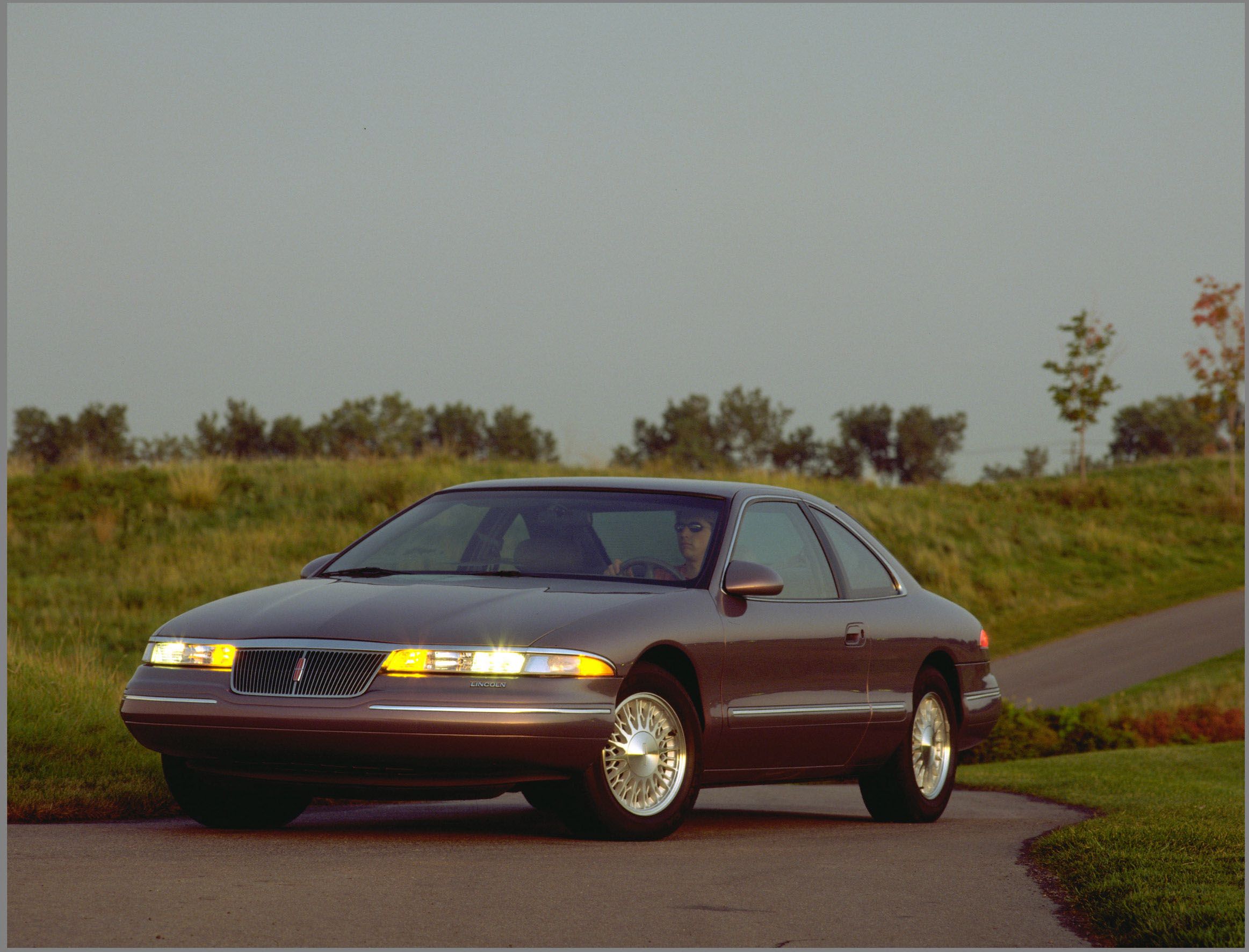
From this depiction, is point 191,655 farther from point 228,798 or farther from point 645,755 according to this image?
point 645,755

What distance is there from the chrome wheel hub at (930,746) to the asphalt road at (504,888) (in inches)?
40.3

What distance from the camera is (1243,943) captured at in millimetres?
5109

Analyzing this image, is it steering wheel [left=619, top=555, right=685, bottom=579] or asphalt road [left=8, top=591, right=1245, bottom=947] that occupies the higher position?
steering wheel [left=619, top=555, right=685, bottom=579]

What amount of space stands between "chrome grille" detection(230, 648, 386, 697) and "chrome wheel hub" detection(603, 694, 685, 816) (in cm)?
105

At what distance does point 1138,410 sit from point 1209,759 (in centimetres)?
12671

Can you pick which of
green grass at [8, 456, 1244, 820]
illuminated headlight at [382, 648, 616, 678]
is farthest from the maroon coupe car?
green grass at [8, 456, 1244, 820]

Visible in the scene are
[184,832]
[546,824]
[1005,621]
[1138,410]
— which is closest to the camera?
[184,832]

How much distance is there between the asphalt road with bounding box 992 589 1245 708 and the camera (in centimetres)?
2819

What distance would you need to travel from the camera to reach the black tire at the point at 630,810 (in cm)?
714

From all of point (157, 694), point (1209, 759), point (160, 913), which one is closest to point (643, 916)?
point (160, 913)

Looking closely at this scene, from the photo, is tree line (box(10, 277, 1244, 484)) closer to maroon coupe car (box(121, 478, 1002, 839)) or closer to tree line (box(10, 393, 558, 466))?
tree line (box(10, 393, 558, 466))

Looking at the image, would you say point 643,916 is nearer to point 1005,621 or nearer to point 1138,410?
point 1005,621

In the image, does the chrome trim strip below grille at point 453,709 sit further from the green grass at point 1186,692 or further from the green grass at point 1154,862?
the green grass at point 1186,692

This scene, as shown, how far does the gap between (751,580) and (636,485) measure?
1054mm
